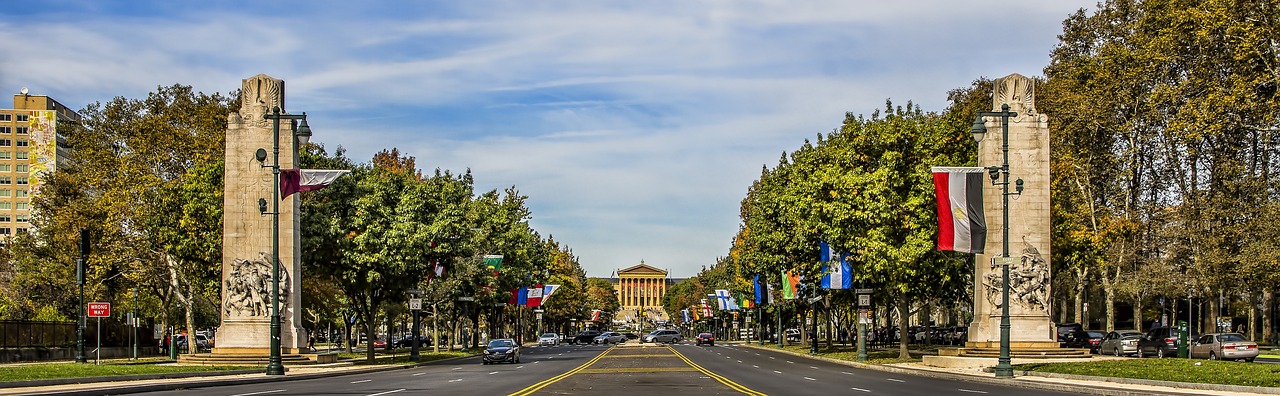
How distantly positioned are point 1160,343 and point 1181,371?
73.3ft

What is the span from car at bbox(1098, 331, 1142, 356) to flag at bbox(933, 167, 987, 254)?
21.3 meters

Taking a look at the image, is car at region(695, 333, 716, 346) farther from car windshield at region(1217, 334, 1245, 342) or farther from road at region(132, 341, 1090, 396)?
road at region(132, 341, 1090, 396)

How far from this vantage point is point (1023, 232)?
1634 inches

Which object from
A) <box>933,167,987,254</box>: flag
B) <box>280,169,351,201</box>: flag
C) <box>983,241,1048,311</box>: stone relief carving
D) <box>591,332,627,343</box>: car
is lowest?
<box>591,332,627,343</box>: car

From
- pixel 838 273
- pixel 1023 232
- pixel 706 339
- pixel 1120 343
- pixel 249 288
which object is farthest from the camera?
pixel 706 339

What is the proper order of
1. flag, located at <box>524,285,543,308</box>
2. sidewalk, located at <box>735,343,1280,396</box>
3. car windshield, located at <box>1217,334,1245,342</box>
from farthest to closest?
flag, located at <box>524,285,543,308</box> < car windshield, located at <box>1217,334,1245,342</box> < sidewalk, located at <box>735,343,1280,396</box>

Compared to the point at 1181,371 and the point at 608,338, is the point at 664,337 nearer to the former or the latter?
the point at 608,338

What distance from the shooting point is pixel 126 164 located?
187ft

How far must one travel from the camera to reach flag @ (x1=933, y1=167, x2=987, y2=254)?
38.0 metres

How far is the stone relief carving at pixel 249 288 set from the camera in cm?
4297

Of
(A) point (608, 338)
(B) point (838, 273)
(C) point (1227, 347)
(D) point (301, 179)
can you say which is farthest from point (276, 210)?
(A) point (608, 338)

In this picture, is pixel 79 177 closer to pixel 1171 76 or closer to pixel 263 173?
pixel 263 173

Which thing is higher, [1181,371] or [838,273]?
[838,273]

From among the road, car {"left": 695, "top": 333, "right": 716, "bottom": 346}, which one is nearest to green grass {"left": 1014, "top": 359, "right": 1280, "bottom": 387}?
the road
